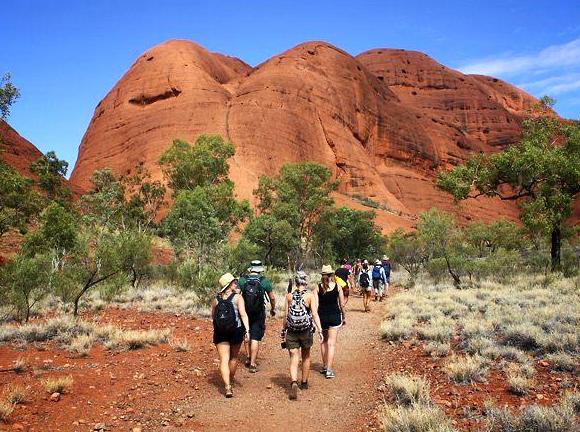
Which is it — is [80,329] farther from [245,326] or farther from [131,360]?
[245,326]

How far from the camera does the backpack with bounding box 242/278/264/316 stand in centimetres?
748

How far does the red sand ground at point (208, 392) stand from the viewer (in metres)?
5.70

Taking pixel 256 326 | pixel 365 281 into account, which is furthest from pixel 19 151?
pixel 256 326

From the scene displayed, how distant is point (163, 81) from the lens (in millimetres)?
61875

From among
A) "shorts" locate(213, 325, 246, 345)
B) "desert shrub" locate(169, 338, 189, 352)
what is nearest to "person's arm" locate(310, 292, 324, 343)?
"shorts" locate(213, 325, 246, 345)

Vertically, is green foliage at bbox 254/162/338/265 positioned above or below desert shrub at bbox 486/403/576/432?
above

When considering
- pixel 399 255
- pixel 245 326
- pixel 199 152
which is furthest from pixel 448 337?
pixel 199 152

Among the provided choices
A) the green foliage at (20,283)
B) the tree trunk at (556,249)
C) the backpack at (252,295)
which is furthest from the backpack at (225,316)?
the tree trunk at (556,249)

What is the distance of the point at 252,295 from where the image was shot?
24.5 ft

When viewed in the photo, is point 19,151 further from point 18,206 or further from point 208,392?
point 208,392

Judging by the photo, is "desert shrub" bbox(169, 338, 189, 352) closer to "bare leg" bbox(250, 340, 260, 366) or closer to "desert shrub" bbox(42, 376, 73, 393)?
"bare leg" bbox(250, 340, 260, 366)

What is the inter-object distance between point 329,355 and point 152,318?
6.19m

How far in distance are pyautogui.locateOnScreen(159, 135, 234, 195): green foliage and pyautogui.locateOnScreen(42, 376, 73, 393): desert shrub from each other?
3367 cm

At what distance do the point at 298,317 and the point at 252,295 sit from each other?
101cm
